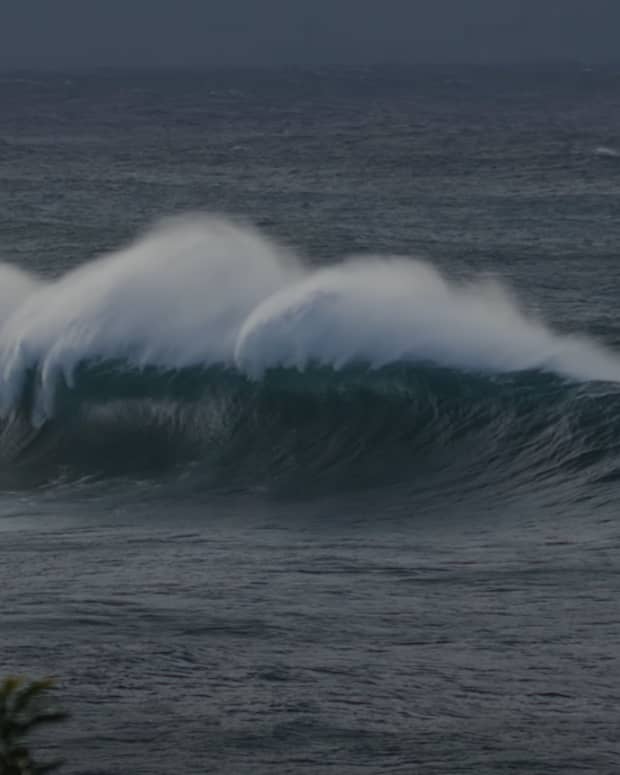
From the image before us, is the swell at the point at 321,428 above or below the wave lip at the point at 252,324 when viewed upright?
below

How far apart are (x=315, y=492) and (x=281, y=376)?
→ 3.39m

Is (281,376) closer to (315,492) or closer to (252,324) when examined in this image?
(252,324)

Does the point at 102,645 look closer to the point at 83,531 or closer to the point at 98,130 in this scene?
the point at 83,531

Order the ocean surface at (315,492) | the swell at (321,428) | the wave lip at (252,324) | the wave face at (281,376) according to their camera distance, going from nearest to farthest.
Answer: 1. the ocean surface at (315,492)
2. the swell at (321,428)
3. the wave face at (281,376)
4. the wave lip at (252,324)

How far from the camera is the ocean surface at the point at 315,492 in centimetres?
1079

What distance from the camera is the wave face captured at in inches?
736

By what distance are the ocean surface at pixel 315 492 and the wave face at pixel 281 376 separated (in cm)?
4

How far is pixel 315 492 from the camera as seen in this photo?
1750cm

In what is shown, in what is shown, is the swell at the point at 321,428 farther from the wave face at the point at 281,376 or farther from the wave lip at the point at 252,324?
the wave lip at the point at 252,324

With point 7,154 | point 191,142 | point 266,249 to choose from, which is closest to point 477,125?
point 191,142

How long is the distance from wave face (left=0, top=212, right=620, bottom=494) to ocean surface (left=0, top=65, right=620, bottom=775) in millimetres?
40

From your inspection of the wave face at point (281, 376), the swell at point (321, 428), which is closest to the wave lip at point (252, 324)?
the wave face at point (281, 376)

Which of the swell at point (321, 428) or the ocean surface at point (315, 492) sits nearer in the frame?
the ocean surface at point (315, 492)

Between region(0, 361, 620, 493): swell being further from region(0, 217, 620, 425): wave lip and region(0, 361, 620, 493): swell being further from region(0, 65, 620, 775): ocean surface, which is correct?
region(0, 217, 620, 425): wave lip
